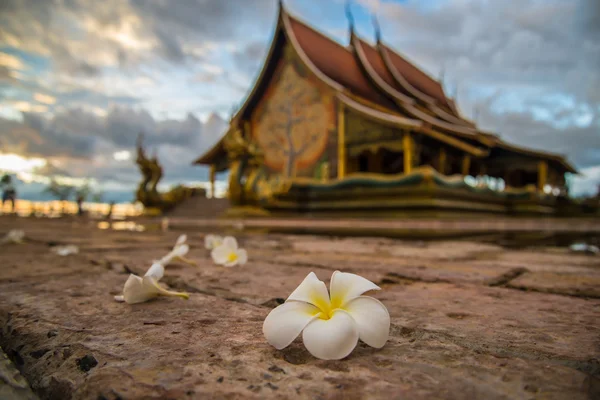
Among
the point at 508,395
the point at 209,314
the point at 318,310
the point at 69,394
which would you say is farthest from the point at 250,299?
the point at 508,395

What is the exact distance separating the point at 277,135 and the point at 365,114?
323 centimetres

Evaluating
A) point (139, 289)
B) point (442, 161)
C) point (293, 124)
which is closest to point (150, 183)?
point (293, 124)

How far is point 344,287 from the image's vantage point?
2.01 ft

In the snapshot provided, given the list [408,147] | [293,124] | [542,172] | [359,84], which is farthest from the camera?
[542,172]

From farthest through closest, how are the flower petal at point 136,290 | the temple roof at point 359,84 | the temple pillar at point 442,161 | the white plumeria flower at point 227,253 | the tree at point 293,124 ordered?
the temple pillar at point 442,161, the tree at point 293,124, the temple roof at point 359,84, the white plumeria flower at point 227,253, the flower petal at point 136,290

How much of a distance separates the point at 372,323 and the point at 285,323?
130 millimetres

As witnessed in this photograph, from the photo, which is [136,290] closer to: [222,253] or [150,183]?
[222,253]

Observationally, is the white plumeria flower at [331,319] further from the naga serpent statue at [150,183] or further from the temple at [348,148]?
the naga serpent statue at [150,183]

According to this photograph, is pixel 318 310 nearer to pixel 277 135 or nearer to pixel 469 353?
pixel 469 353

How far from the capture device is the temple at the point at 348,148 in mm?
6094

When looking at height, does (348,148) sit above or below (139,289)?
above

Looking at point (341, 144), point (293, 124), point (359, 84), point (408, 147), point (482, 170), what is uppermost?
point (359, 84)

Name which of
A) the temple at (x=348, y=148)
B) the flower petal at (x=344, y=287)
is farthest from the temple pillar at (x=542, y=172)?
the flower petal at (x=344, y=287)

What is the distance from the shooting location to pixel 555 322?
0.75m
